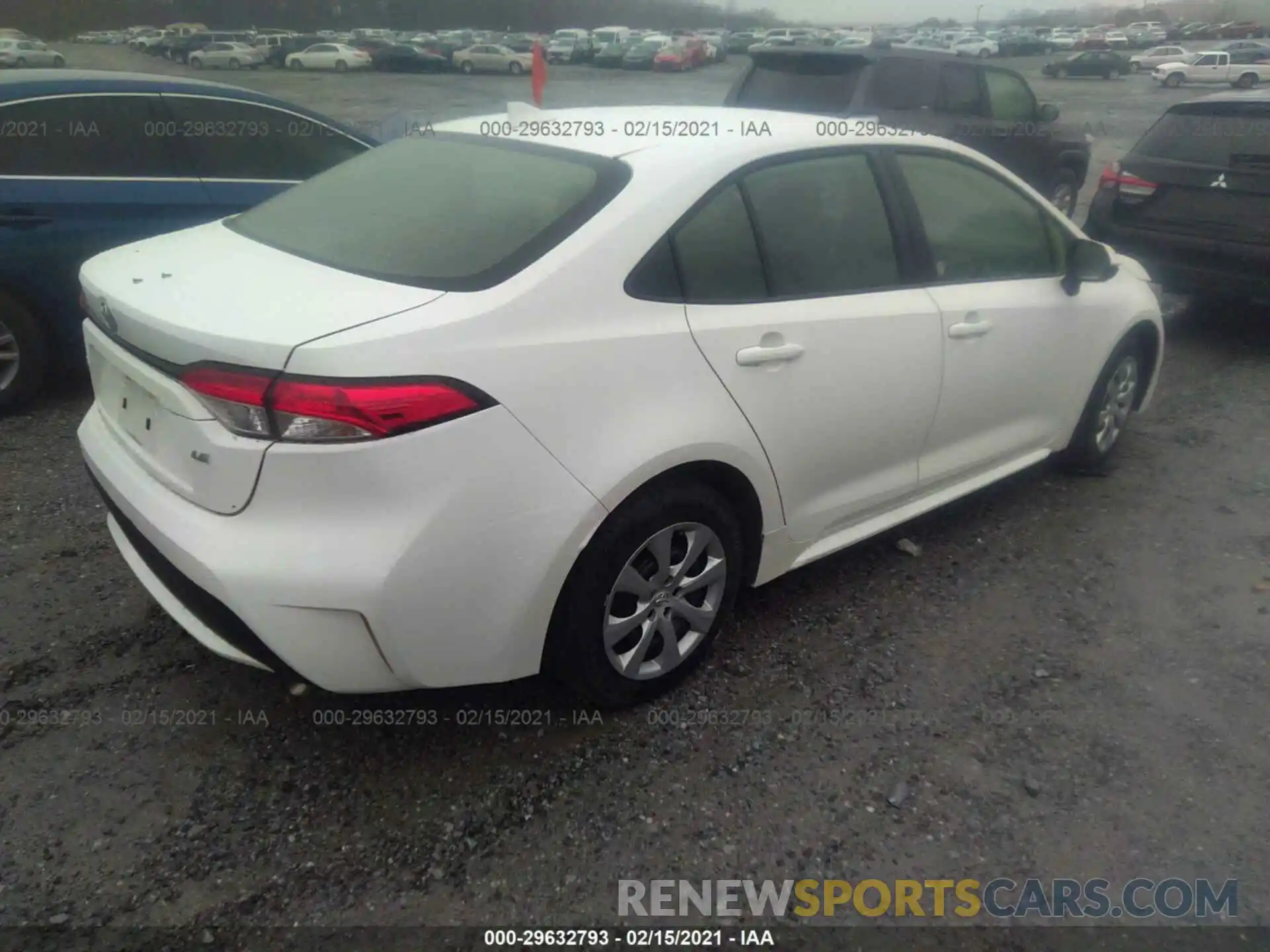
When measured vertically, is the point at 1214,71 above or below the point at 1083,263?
below

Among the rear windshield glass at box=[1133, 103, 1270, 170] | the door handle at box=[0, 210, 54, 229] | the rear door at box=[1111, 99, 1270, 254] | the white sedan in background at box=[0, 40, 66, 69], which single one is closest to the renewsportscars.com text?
the door handle at box=[0, 210, 54, 229]

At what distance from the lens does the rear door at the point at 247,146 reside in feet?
16.0

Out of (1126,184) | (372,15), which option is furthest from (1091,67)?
(1126,184)

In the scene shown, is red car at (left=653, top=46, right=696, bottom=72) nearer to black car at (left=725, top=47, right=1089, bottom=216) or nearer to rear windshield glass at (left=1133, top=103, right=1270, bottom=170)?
black car at (left=725, top=47, right=1089, bottom=216)

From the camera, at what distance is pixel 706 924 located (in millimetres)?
2141

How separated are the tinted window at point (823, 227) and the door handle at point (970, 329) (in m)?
0.29

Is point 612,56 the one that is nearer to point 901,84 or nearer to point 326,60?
point 326,60

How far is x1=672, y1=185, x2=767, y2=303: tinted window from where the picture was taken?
2.57 metres

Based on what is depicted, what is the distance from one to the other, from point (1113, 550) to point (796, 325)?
190cm

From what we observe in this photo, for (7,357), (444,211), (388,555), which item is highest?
(444,211)

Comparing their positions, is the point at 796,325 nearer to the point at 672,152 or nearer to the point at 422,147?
the point at 672,152

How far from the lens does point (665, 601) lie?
8.74 feet

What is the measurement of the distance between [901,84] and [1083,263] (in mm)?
4563

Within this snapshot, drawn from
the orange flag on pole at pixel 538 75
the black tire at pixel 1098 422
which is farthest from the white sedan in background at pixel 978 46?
the orange flag on pole at pixel 538 75
